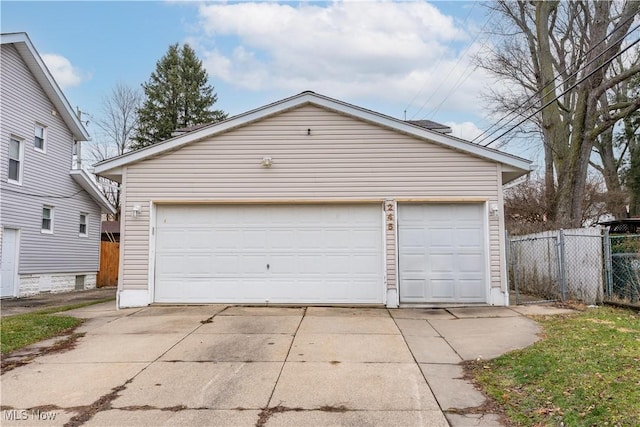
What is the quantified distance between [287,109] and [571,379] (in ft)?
25.5

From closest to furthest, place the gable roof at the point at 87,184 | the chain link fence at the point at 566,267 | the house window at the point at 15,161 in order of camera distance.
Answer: the chain link fence at the point at 566,267
the house window at the point at 15,161
the gable roof at the point at 87,184

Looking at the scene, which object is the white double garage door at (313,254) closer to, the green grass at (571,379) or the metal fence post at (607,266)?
the metal fence post at (607,266)

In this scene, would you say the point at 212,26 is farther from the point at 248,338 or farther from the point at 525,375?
the point at 525,375

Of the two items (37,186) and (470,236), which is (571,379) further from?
(37,186)

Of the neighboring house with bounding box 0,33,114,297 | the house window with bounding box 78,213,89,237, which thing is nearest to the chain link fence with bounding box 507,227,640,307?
the neighboring house with bounding box 0,33,114,297

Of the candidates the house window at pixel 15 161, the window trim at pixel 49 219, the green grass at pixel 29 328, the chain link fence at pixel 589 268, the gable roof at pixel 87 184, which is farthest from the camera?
the gable roof at pixel 87 184

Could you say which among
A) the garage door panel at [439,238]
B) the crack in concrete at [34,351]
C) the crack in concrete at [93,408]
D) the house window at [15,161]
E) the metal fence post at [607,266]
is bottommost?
the crack in concrete at [93,408]

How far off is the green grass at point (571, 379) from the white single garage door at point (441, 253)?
10.4 feet

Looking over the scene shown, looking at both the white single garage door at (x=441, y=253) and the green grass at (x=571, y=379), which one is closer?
the green grass at (x=571, y=379)

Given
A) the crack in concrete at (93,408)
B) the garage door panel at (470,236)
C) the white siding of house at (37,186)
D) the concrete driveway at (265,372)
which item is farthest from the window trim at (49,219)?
the garage door panel at (470,236)

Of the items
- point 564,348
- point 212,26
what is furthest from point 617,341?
point 212,26

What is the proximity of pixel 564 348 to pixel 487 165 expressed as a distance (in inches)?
206

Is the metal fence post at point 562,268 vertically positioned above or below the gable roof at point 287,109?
below

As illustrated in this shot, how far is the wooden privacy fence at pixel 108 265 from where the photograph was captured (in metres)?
20.2
